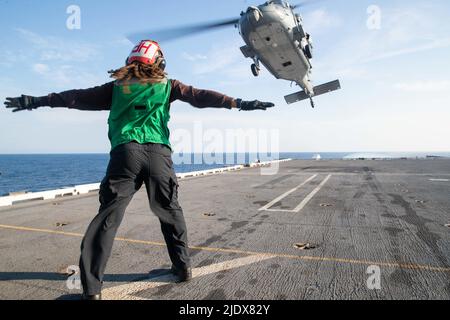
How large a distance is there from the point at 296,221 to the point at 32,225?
492cm

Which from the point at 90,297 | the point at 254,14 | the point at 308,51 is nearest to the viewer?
the point at 90,297

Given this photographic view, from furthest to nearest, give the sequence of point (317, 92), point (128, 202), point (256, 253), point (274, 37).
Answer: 1. point (317, 92)
2. point (274, 37)
3. point (256, 253)
4. point (128, 202)

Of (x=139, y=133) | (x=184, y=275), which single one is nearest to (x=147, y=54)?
(x=139, y=133)

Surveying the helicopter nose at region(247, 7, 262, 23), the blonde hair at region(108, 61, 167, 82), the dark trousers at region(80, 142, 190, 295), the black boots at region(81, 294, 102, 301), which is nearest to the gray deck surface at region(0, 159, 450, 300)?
the black boots at region(81, 294, 102, 301)

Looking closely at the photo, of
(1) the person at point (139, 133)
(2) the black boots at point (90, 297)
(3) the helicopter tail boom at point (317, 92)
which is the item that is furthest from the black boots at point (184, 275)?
(3) the helicopter tail boom at point (317, 92)

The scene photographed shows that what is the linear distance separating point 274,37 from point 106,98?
1392 cm

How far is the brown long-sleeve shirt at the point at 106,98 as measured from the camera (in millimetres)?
2770

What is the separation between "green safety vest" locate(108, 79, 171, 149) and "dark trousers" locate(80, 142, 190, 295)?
0.41 ft

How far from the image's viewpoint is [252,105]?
309 cm

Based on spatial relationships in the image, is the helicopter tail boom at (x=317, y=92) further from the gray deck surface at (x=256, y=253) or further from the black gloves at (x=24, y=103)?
the black gloves at (x=24, y=103)

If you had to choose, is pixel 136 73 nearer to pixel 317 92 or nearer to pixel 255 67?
pixel 255 67

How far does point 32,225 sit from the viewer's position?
16.6 ft
